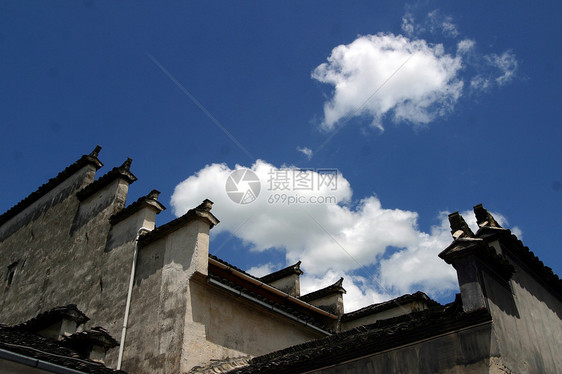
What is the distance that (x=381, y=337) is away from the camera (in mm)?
8469

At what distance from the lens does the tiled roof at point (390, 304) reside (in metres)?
17.8

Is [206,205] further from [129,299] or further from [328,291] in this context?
[328,291]

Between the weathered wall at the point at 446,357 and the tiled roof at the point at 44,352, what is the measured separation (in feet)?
15.4

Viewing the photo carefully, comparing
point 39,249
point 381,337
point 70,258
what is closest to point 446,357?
point 381,337

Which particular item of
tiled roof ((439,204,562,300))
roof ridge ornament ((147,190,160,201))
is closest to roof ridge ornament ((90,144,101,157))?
roof ridge ornament ((147,190,160,201))

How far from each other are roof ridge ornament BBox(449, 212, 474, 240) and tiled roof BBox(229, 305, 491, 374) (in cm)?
131

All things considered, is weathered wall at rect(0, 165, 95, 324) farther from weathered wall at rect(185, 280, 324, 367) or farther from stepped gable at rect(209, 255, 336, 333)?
weathered wall at rect(185, 280, 324, 367)

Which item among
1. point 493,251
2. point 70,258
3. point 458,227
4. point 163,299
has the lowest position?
point 493,251

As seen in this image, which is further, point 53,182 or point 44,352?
point 53,182

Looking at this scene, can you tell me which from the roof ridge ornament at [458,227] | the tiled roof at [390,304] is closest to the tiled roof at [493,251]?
the roof ridge ornament at [458,227]

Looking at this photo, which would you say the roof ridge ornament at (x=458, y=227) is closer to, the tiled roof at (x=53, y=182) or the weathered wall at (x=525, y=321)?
the weathered wall at (x=525, y=321)

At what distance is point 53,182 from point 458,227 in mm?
16195

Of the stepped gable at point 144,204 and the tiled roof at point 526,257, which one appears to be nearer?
the tiled roof at point 526,257

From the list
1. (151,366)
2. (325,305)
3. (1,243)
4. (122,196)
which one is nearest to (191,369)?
(151,366)
